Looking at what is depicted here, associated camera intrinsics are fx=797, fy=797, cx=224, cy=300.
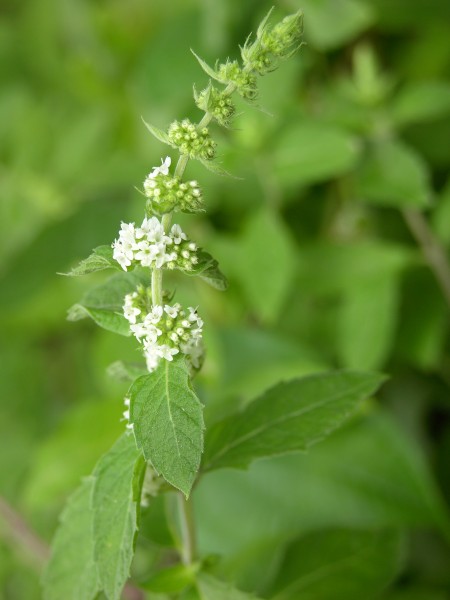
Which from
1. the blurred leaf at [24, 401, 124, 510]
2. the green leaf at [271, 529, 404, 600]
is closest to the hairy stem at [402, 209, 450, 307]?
the green leaf at [271, 529, 404, 600]

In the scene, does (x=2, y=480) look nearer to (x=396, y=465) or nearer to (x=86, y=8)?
(x=396, y=465)

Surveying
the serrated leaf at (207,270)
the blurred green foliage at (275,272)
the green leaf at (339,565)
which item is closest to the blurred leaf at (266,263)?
the blurred green foliage at (275,272)

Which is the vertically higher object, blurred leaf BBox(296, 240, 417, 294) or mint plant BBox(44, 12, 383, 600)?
blurred leaf BBox(296, 240, 417, 294)

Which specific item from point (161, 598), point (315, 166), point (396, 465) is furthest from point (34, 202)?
point (161, 598)

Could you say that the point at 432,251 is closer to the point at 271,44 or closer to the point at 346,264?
the point at 346,264

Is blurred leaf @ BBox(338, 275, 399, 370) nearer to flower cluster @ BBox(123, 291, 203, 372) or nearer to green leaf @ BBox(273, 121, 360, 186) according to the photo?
green leaf @ BBox(273, 121, 360, 186)

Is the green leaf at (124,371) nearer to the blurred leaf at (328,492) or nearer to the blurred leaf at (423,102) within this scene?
the blurred leaf at (328,492)
